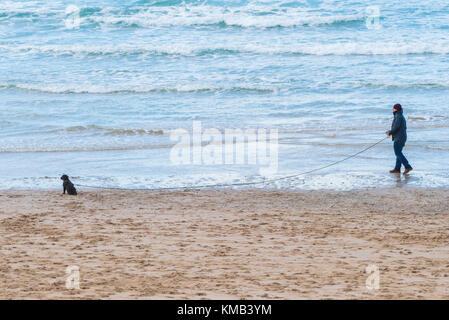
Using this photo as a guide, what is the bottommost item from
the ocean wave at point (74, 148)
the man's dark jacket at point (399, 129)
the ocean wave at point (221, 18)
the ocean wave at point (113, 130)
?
the ocean wave at point (74, 148)

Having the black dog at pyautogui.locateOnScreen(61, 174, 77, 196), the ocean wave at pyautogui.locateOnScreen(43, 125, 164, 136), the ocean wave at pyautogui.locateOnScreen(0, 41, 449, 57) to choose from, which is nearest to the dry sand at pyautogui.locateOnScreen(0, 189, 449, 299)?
the black dog at pyautogui.locateOnScreen(61, 174, 77, 196)

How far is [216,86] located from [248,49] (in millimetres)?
6177

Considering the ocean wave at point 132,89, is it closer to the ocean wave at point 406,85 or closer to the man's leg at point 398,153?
the ocean wave at point 406,85

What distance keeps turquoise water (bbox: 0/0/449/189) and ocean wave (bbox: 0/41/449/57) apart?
8 cm

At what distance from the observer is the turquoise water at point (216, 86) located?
1304 cm

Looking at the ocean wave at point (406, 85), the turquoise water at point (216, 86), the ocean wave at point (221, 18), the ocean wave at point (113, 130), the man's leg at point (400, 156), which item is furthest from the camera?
the ocean wave at point (221, 18)

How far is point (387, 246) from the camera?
→ 27.1ft

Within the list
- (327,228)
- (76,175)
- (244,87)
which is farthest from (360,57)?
(327,228)

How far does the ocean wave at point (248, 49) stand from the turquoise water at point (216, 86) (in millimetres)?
77

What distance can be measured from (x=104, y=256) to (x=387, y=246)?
10.6 ft

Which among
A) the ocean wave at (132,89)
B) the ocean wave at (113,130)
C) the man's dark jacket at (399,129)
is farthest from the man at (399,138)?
the ocean wave at (132,89)

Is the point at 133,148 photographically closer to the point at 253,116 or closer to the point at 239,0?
the point at 253,116

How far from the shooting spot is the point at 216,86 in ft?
71.4

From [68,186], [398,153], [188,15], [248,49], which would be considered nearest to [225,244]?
[68,186]
